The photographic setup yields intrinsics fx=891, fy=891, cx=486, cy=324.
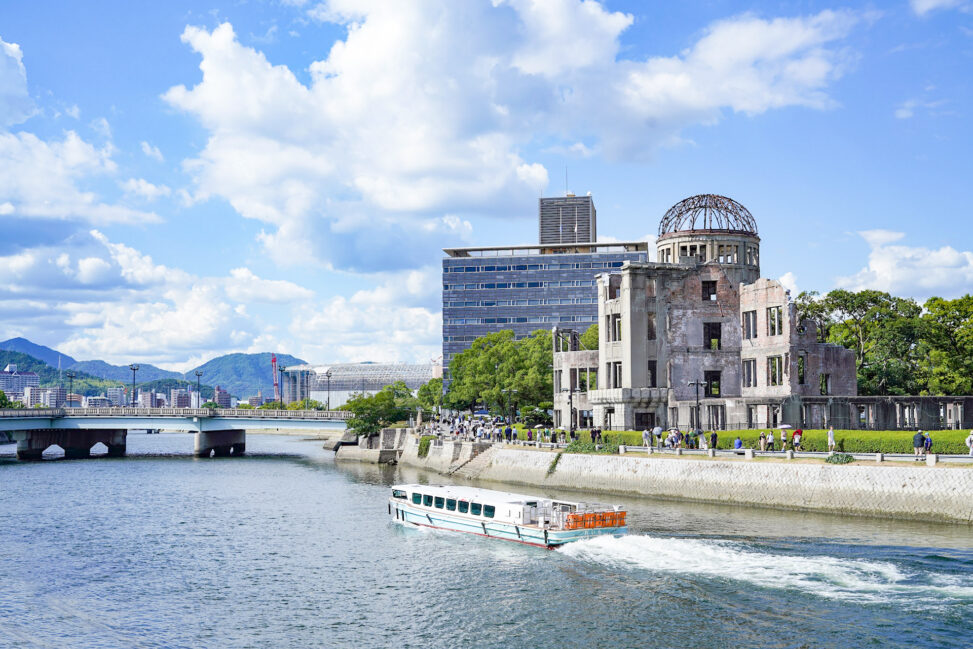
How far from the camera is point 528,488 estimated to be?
76.2m

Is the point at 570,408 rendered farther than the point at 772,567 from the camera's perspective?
Yes

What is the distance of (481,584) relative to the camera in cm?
3997

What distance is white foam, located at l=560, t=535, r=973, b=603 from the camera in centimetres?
3469

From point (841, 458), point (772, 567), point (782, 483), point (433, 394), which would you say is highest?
point (433, 394)

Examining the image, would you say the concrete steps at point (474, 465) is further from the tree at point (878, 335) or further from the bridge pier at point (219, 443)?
the bridge pier at point (219, 443)

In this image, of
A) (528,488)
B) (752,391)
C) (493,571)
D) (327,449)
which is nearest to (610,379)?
(752,391)

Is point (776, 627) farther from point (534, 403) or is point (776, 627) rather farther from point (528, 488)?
point (534, 403)

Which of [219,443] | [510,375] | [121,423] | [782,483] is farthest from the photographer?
[219,443]

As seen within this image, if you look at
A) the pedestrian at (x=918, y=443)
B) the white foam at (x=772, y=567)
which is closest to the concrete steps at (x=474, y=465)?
the white foam at (x=772, y=567)

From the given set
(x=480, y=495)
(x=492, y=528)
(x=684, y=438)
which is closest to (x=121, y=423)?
(x=684, y=438)

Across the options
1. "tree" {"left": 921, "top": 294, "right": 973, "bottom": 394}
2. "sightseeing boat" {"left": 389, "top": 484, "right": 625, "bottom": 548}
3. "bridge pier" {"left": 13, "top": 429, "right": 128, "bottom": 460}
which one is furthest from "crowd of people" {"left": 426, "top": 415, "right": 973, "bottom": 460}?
"bridge pier" {"left": 13, "top": 429, "right": 128, "bottom": 460}

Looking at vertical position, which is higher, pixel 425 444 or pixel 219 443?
pixel 425 444

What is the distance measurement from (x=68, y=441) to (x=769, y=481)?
116 metres

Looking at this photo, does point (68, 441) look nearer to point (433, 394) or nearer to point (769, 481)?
point (433, 394)
